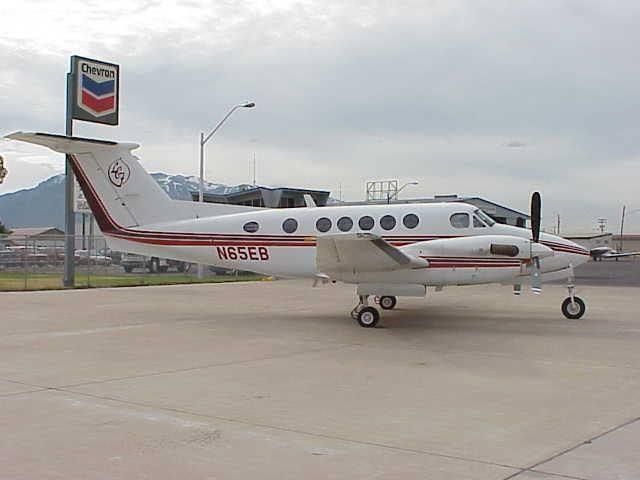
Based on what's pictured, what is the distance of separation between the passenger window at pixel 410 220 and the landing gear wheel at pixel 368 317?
7.36 feet

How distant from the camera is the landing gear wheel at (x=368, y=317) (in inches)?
589

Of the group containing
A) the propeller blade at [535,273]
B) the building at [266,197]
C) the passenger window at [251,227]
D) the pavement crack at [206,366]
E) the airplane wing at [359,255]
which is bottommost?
the pavement crack at [206,366]

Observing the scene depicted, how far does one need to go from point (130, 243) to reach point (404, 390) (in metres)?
11.0

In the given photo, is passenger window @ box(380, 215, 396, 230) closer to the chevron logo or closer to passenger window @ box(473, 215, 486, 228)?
passenger window @ box(473, 215, 486, 228)

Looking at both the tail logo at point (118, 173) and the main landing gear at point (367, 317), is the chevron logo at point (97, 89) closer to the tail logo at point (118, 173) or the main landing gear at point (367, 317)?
the tail logo at point (118, 173)

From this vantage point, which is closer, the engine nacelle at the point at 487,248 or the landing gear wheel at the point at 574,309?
the engine nacelle at the point at 487,248

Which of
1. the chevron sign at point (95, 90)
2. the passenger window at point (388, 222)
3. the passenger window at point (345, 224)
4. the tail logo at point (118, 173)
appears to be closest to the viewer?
the passenger window at point (388, 222)

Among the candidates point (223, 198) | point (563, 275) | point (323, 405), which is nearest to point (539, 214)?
point (563, 275)

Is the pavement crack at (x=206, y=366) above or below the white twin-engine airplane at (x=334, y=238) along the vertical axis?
below

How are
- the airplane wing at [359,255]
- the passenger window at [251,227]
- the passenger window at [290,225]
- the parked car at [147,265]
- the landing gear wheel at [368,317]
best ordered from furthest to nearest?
the parked car at [147,265] < the passenger window at [251,227] < the passenger window at [290,225] < the landing gear wheel at [368,317] < the airplane wing at [359,255]

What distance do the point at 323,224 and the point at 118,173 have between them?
542cm

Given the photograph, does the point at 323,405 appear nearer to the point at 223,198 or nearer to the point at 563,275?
the point at 563,275

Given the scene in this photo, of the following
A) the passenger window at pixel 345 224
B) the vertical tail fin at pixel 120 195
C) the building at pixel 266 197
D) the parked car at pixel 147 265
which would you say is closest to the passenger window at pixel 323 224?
the passenger window at pixel 345 224

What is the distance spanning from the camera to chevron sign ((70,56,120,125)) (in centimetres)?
3197
